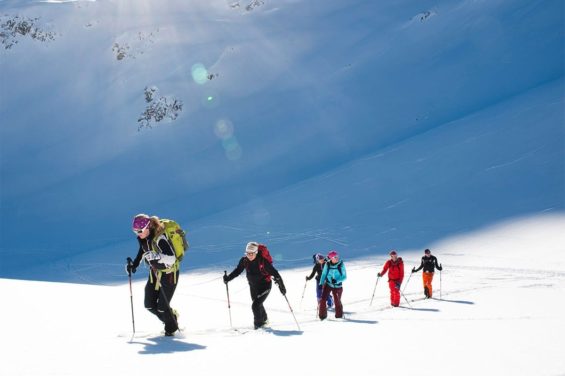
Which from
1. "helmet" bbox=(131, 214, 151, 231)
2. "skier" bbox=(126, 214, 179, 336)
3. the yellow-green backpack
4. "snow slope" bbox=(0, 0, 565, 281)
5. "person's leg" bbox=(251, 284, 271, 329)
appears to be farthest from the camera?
"snow slope" bbox=(0, 0, 565, 281)

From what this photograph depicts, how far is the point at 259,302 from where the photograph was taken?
8.78m

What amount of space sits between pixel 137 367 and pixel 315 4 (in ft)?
134

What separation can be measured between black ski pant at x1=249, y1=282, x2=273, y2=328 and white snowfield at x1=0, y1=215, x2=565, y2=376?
0.28 m

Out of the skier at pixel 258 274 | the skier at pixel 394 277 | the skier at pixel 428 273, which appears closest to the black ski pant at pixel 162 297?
the skier at pixel 258 274

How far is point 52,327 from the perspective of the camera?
6906 millimetres

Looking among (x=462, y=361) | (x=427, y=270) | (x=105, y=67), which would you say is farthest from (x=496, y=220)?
(x=105, y=67)

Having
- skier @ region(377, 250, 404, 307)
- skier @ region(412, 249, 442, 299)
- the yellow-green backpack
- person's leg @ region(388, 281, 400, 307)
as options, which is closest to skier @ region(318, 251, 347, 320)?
skier @ region(377, 250, 404, 307)

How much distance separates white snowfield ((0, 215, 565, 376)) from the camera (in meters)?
5.33

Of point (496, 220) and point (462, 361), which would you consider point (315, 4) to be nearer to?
point (496, 220)

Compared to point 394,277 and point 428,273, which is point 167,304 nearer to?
point 394,277

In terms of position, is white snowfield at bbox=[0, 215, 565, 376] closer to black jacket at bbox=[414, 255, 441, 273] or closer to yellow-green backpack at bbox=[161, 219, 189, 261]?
black jacket at bbox=[414, 255, 441, 273]

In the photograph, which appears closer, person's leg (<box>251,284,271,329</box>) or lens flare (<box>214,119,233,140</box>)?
person's leg (<box>251,284,271,329</box>)

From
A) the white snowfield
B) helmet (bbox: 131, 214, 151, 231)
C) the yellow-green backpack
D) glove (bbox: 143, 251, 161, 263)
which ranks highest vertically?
helmet (bbox: 131, 214, 151, 231)

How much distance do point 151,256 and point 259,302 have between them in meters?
2.02
